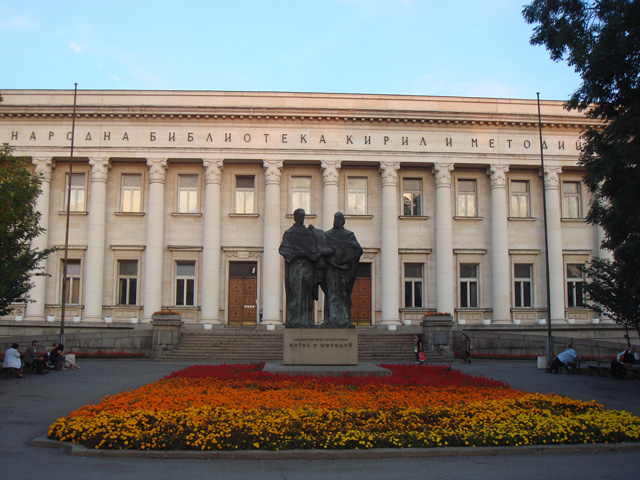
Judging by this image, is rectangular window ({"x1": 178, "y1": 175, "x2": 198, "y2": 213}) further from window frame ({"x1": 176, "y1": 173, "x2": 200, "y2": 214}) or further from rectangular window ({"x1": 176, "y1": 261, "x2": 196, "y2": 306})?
rectangular window ({"x1": 176, "y1": 261, "x2": 196, "y2": 306})

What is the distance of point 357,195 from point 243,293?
945 cm

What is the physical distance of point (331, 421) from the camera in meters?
10.6

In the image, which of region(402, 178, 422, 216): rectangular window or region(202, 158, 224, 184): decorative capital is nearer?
region(202, 158, 224, 184): decorative capital

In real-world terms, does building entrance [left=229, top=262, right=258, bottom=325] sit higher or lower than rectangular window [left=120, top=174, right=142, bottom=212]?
lower

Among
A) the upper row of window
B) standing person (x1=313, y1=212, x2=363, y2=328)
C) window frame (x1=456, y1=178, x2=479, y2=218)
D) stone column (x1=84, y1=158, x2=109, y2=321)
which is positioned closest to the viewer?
standing person (x1=313, y1=212, x2=363, y2=328)

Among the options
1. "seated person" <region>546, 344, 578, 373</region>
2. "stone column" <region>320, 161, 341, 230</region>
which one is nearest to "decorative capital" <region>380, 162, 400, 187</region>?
"stone column" <region>320, 161, 341, 230</region>

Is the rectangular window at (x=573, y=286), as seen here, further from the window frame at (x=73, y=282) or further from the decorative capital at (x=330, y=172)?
the window frame at (x=73, y=282)

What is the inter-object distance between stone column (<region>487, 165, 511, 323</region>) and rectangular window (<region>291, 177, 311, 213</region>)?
450 inches

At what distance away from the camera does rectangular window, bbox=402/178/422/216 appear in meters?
40.0

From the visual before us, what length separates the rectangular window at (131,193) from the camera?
1548 inches

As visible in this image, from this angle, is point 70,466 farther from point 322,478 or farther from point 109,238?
point 109,238

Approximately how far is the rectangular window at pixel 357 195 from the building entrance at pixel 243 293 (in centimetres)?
713

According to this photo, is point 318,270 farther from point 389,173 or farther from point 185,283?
point 185,283

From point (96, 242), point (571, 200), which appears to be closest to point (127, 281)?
point (96, 242)
